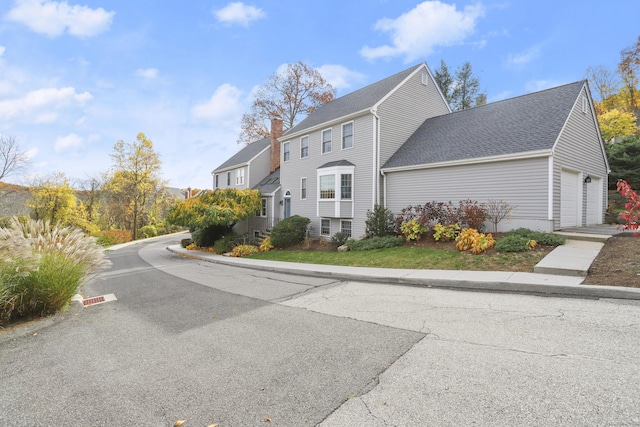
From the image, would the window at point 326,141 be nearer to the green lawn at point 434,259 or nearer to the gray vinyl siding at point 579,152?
the green lawn at point 434,259

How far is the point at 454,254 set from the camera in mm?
9523

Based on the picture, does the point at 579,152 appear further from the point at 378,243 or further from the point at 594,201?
the point at 378,243

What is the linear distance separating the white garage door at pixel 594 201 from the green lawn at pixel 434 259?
25.2 ft

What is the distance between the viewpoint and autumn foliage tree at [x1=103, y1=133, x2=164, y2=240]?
30750 millimetres

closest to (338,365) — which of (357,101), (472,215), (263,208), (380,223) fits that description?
(472,215)

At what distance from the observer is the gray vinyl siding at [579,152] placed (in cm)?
1077

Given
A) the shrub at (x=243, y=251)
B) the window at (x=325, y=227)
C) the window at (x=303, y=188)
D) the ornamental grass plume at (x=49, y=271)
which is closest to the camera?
the ornamental grass plume at (x=49, y=271)

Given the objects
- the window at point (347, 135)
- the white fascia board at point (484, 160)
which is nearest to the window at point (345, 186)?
the window at point (347, 135)

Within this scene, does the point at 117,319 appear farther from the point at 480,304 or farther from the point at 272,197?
the point at 272,197

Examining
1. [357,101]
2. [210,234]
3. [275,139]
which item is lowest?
[210,234]

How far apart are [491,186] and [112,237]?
32063mm

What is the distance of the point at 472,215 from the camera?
36.8ft

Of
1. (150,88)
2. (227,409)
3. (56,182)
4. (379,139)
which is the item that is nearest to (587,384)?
(227,409)

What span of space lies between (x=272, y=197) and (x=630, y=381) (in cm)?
1937
